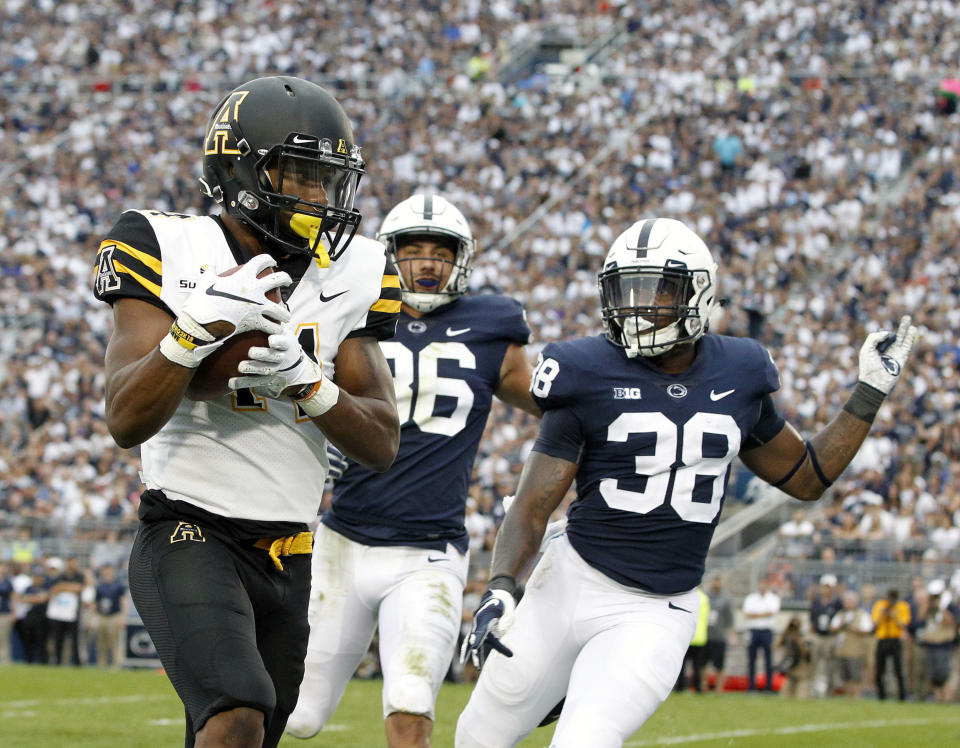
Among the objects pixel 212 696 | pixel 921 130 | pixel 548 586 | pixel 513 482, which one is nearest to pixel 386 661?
pixel 548 586

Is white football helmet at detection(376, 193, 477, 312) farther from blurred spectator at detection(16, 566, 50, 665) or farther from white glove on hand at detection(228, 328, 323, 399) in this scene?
blurred spectator at detection(16, 566, 50, 665)

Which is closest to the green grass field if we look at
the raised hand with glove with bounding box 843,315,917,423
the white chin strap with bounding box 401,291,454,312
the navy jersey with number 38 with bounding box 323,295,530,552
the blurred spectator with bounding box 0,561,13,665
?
the blurred spectator with bounding box 0,561,13,665

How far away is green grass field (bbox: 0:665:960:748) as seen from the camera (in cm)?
880

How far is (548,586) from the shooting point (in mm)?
4285

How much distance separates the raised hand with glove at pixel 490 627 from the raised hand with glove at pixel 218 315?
4.05ft

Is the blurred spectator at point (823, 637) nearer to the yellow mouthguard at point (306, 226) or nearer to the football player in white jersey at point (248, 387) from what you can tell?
the football player in white jersey at point (248, 387)

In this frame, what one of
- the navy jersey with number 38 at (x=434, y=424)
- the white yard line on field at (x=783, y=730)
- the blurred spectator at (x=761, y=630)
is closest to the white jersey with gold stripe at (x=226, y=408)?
the navy jersey with number 38 at (x=434, y=424)

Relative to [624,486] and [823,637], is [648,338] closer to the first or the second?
[624,486]

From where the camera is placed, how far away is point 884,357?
4723mm

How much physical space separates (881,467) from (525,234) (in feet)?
26.3

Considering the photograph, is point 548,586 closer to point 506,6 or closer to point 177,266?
point 177,266

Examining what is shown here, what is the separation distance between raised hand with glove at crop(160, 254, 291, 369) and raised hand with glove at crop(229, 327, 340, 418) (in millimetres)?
46

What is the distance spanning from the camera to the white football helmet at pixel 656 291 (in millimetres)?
4266

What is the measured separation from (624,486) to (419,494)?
4.02 feet
